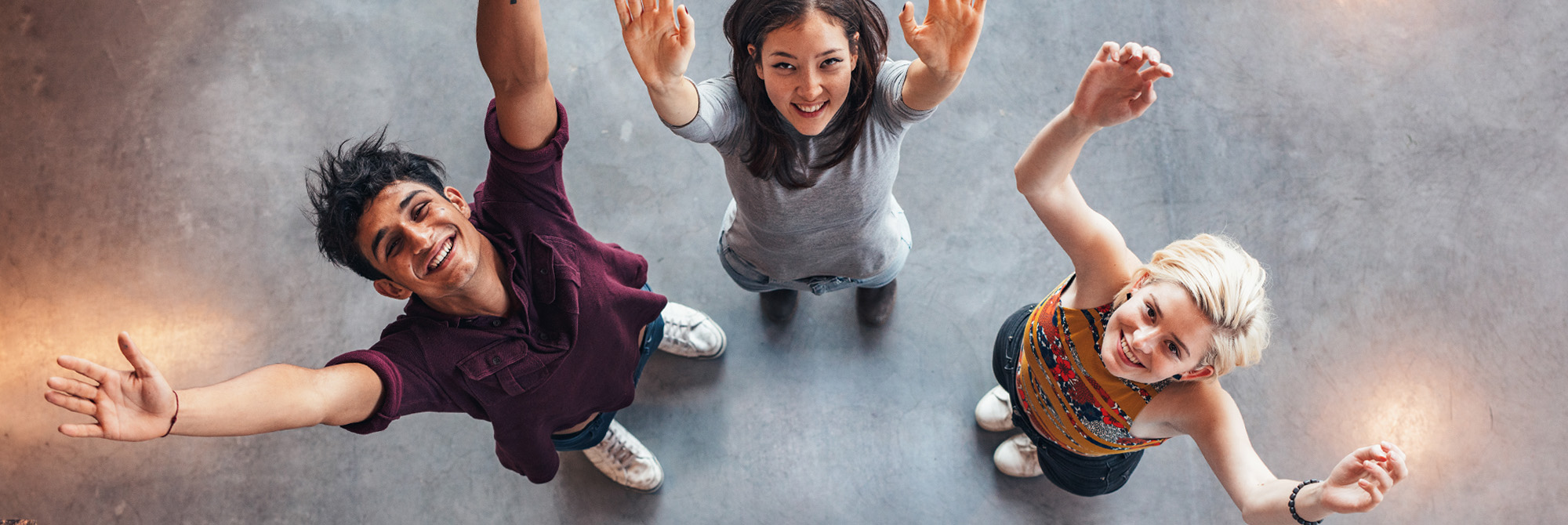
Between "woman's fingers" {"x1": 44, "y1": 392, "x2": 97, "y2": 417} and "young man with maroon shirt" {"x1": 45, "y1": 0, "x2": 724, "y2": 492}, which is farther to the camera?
"young man with maroon shirt" {"x1": 45, "y1": 0, "x2": 724, "y2": 492}

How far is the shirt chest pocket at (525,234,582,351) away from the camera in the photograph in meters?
1.99

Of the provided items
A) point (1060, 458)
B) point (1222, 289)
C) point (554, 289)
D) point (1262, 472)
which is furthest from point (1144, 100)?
point (554, 289)

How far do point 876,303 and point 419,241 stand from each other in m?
1.78

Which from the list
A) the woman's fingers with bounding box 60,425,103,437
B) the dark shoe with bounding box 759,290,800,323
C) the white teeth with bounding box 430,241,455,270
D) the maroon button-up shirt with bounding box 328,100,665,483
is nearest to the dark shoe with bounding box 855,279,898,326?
the dark shoe with bounding box 759,290,800,323

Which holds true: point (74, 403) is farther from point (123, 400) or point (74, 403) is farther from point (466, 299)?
point (466, 299)

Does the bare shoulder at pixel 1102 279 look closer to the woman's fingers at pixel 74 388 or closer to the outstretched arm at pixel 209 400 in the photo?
the outstretched arm at pixel 209 400

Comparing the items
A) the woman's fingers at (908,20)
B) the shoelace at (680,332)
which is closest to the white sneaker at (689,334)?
the shoelace at (680,332)

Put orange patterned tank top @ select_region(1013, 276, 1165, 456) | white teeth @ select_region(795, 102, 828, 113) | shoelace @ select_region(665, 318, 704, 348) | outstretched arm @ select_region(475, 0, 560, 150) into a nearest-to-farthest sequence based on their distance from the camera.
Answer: outstretched arm @ select_region(475, 0, 560, 150) < white teeth @ select_region(795, 102, 828, 113) < orange patterned tank top @ select_region(1013, 276, 1165, 456) < shoelace @ select_region(665, 318, 704, 348)

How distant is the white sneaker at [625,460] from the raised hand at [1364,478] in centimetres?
208

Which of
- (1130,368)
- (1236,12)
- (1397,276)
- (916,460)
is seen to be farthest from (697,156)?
(1397,276)

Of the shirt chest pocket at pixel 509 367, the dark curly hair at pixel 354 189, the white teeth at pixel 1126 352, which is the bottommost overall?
the shirt chest pocket at pixel 509 367

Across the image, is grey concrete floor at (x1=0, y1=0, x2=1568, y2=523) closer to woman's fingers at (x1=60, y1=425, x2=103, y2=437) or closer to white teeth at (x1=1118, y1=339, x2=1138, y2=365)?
white teeth at (x1=1118, y1=339, x2=1138, y2=365)

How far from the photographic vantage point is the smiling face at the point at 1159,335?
5.82 ft

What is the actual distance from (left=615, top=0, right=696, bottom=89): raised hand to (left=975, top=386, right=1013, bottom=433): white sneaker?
180 cm
